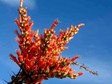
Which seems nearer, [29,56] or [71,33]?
[29,56]

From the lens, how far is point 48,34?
618 inches

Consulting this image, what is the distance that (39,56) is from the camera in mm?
15688

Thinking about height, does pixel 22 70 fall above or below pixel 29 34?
below

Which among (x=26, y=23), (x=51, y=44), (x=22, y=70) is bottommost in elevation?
(x=22, y=70)

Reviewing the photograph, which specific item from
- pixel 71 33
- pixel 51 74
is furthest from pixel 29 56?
pixel 71 33

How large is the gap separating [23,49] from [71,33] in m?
3.13

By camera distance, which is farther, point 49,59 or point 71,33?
point 71,33

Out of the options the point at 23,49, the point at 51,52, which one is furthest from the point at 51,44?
the point at 23,49

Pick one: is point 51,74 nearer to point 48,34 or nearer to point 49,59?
point 49,59

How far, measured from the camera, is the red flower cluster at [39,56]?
51.2 ft

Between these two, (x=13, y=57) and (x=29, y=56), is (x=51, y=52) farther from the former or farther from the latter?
(x=13, y=57)

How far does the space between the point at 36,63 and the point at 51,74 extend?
114 centimetres

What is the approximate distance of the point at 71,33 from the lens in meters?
17.2

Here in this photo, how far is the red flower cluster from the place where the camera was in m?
15.6
